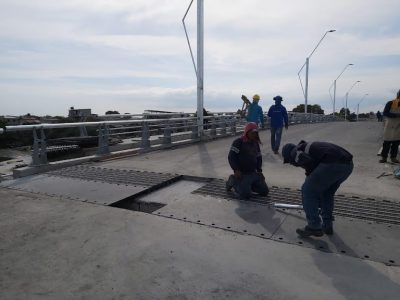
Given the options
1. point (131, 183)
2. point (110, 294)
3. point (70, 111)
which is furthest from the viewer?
point (70, 111)

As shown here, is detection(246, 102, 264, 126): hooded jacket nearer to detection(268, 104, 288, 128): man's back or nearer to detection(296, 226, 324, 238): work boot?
detection(268, 104, 288, 128): man's back

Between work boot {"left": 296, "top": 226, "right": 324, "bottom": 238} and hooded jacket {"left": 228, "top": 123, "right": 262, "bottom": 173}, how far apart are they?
5.51 feet

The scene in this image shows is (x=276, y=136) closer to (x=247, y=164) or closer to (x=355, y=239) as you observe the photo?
(x=247, y=164)

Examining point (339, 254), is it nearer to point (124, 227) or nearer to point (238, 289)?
point (238, 289)

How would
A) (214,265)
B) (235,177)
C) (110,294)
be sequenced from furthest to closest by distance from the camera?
(235,177)
(214,265)
(110,294)

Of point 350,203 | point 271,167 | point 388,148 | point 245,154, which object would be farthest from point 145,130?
point 350,203

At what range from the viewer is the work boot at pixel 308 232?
4.14m

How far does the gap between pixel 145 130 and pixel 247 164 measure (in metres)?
5.71

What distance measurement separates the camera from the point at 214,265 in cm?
357

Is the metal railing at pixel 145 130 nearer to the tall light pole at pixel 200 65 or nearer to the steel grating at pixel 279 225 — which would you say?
the tall light pole at pixel 200 65

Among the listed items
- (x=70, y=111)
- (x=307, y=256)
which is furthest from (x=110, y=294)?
(x=70, y=111)

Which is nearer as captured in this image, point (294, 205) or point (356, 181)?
point (294, 205)

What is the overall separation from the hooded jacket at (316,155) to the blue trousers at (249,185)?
4.96ft

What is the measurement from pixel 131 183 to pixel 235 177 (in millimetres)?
1968
